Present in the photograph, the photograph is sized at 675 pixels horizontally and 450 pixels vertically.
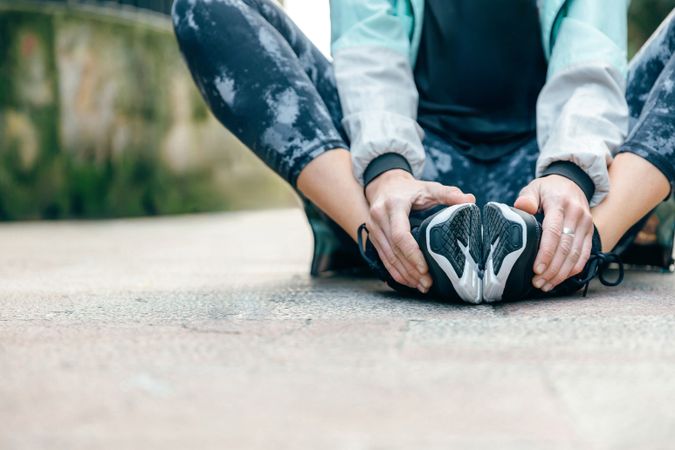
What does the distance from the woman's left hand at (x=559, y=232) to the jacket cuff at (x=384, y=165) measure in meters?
0.20

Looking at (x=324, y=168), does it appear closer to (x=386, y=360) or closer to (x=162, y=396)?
(x=386, y=360)

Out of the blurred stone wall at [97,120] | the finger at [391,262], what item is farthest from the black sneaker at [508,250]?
the blurred stone wall at [97,120]

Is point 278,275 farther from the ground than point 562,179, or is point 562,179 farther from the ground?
point 562,179

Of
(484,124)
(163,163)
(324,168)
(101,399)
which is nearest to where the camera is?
(101,399)

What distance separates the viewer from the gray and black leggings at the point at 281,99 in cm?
133

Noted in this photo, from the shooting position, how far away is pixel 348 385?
708mm

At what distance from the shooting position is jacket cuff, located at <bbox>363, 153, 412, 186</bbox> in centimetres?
127

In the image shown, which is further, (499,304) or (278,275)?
(278,275)

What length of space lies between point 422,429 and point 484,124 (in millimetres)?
1070

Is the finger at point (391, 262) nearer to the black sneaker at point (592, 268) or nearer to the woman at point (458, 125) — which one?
the woman at point (458, 125)

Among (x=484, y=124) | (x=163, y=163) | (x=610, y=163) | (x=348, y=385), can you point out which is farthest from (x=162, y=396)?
(x=163, y=163)

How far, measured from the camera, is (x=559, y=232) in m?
1.12

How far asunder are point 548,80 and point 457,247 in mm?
496

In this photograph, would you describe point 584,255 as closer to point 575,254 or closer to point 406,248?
point 575,254
